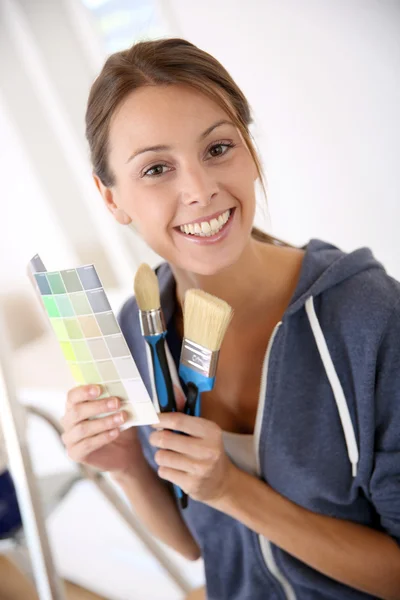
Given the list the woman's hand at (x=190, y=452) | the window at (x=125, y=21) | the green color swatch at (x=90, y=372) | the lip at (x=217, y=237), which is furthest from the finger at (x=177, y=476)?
the window at (x=125, y=21)

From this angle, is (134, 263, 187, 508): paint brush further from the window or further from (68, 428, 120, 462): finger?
the window

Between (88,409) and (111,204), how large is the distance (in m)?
0.19

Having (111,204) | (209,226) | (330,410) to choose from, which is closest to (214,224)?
(209,226)

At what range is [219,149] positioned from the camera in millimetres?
407

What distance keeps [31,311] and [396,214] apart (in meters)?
0.43

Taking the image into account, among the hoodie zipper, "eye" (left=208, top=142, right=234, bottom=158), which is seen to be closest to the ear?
"eye" (left=208, top=142, right=234, bottom=158)

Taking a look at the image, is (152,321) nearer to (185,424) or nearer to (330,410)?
(185,424)

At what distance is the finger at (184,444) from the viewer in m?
0.42

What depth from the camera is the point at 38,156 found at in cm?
52

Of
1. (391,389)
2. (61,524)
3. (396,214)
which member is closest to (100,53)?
(396,214)

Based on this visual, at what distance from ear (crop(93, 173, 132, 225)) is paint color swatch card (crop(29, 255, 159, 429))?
12 cm

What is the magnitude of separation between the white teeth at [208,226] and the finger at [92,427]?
17 cm

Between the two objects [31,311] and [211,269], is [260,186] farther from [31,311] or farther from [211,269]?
[31,311]

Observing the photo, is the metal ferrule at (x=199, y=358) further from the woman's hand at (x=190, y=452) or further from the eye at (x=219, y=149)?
the eye at (x=219, y=149)
